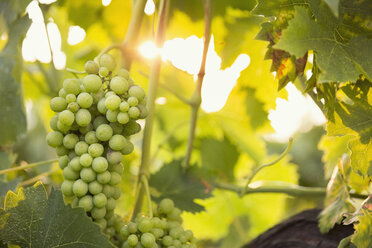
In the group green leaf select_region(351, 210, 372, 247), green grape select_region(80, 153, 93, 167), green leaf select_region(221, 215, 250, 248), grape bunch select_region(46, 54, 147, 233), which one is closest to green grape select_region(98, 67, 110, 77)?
grape bunch select_region(46, 54, 147, 233)

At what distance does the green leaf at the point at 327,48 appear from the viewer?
502 mm

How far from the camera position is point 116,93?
0.55 m

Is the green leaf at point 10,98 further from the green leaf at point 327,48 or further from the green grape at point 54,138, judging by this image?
the green leaf at point 327,48

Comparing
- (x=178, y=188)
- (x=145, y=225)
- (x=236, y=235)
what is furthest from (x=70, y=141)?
(x=236, y=235)

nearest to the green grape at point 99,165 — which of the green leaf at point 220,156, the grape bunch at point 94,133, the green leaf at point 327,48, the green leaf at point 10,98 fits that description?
the grape bunch at point 94,133

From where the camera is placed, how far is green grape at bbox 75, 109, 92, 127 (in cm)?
53

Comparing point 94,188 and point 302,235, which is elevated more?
point 94,188

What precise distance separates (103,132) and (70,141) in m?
0.05

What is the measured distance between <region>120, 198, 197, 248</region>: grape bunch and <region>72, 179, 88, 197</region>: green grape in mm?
81

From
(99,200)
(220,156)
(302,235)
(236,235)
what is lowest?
(236,235)

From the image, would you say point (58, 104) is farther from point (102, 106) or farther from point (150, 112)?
point (150, 112)

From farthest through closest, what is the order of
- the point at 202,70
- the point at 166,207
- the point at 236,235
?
the point at 236,235, the point at 202,70, the point at 166,207

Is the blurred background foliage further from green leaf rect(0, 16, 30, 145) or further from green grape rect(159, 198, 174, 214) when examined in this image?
green grape rect(159, 198, 174, 214)

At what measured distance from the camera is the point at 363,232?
540 mm
